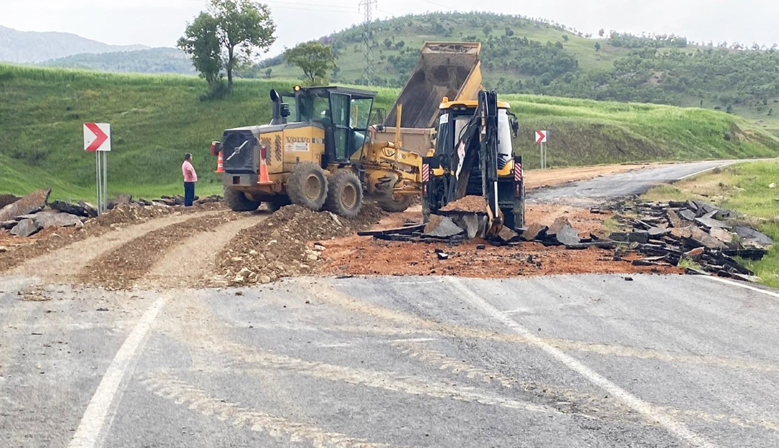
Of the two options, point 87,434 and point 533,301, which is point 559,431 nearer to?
point 87,434

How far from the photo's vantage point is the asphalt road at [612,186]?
26.1 m

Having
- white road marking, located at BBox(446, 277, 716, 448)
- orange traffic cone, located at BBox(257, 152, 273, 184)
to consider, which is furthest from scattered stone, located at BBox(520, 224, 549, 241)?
orange traffic cone, located at BBox(257, 152, 273, 184)

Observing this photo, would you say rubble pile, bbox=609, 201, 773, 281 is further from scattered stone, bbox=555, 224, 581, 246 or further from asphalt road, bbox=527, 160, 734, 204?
asphalt road, bbox=527, 160, 734, 204

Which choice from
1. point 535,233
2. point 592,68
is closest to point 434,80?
point 535,233

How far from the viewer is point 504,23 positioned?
514ft

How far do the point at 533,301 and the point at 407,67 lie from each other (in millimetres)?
98887

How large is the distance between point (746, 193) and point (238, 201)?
612 inches

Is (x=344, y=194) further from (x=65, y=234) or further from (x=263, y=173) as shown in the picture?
(x=65, y=234)

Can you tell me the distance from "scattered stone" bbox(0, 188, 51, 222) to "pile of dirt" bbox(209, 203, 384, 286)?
657 centimetres

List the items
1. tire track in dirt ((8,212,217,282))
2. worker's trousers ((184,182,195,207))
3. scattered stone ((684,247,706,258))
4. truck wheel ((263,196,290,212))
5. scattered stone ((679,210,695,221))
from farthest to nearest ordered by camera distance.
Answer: worker's trousers ((184,182,195,207)) → truck wheel ((263,196,290,212)) → scattered stone ((679,210,695,221)) → scattered stone ((684,247,706,258)) → tire track in dirt ((8,212,217,282))

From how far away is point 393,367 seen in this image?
283 inches

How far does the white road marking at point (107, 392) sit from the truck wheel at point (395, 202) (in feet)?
41.9

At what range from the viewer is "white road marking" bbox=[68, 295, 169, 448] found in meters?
5.51

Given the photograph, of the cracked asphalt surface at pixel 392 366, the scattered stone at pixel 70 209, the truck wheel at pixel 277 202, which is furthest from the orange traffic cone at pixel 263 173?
the cracked asphalt surface at pixel 392 366
